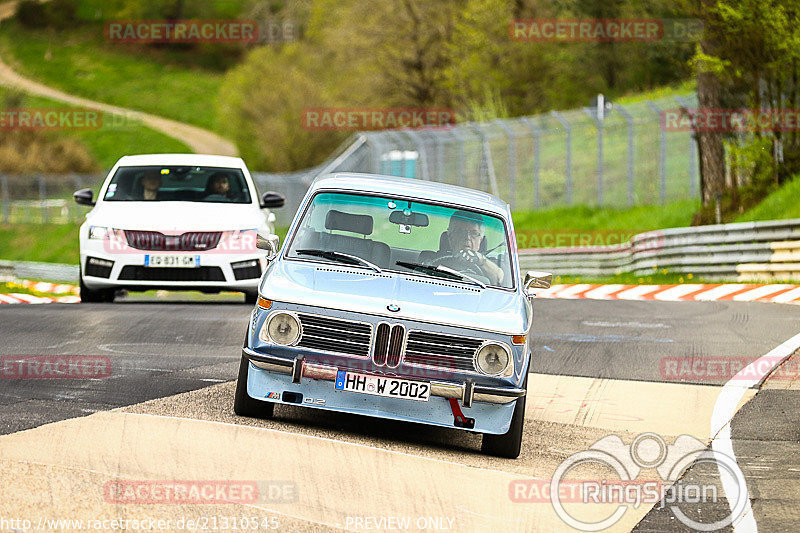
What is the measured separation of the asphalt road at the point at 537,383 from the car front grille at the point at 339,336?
518 millimetres

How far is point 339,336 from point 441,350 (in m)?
0.60

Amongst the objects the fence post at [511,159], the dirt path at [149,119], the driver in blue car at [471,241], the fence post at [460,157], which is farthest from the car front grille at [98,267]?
the dirt path at [149,119]

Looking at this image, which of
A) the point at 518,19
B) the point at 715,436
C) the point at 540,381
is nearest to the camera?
the point at 715,436

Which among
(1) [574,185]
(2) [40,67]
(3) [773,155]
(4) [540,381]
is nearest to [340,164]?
(1) [574,185]

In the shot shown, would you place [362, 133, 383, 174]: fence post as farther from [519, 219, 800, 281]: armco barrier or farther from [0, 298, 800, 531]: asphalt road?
[0, 298, 800, 531]: asphalt road

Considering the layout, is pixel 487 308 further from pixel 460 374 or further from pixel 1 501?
pixel 1 501

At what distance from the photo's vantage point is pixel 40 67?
115 meters

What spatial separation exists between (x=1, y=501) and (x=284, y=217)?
170 ft

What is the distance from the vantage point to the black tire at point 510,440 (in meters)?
7.71

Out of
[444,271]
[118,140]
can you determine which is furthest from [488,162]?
[118,140]

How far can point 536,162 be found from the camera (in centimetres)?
3428

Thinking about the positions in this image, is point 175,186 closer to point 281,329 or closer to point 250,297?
point 250,297

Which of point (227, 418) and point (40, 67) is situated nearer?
point (227, 418)

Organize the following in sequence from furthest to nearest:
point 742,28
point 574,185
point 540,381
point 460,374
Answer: point 574,185
point 742,28
point 540,381
point 460,374
